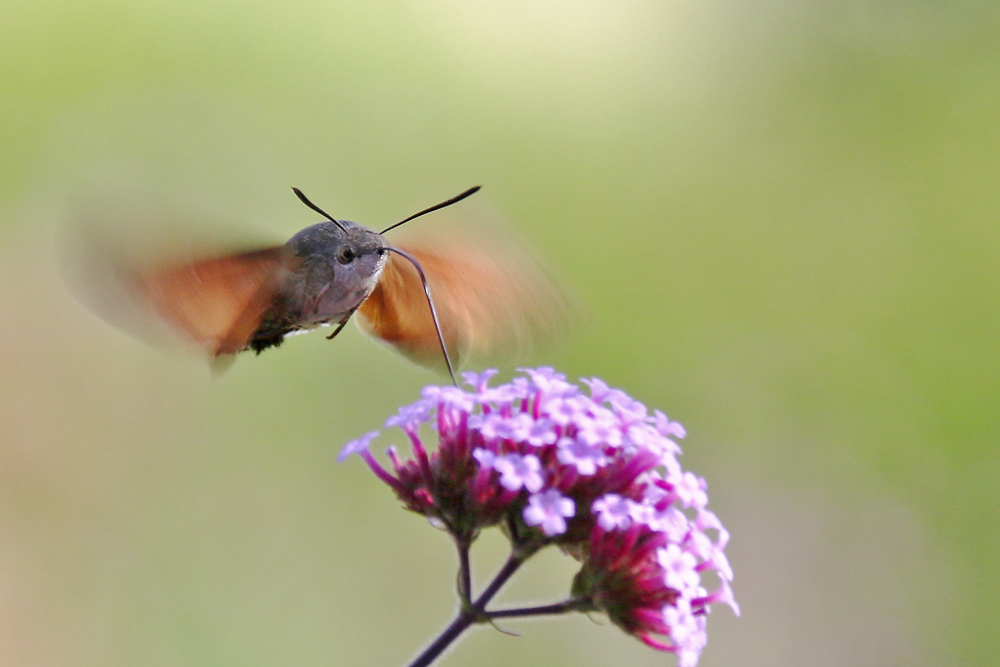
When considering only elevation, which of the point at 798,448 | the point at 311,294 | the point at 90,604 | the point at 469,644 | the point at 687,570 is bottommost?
the point at 798,448

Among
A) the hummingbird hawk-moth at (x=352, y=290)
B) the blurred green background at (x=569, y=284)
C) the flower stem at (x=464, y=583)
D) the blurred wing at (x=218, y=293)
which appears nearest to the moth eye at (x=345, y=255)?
the hummingbird hawk-moth at (x=352, y=290)

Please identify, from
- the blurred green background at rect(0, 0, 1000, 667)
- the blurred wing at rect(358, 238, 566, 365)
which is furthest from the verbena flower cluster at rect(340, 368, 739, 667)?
the blurred green background at rect(0, 0, 1000, 667)

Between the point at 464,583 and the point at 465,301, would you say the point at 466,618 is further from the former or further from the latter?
the point at 465,301

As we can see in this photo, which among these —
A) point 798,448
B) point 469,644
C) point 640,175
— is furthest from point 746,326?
point 469,644

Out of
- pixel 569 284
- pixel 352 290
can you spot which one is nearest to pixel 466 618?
pixel 352 290

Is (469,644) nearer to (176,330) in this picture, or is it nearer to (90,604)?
(90,604)

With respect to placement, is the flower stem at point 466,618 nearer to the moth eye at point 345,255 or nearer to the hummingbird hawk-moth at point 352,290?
the hummingbird hawk-moth at point 352,290
